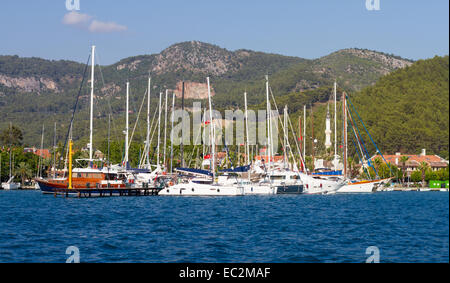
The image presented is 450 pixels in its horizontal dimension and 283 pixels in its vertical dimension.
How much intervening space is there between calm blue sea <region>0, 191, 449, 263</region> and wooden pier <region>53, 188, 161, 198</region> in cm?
1600

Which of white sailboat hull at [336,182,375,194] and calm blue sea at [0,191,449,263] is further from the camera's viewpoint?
white sailboat hull at [336,182,375,194]

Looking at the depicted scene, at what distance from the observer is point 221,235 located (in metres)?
33.6

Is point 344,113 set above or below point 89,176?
above

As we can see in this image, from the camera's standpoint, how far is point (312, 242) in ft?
102

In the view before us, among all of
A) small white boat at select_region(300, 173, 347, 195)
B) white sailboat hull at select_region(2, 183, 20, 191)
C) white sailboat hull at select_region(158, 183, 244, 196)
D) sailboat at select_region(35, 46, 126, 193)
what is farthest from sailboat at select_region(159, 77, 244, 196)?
white sailboat hull at select_region(2, 183, 20, 191)

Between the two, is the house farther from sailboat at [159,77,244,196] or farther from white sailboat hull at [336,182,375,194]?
sailboat at [159,77,244,196]

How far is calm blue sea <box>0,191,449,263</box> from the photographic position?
87.5 ft

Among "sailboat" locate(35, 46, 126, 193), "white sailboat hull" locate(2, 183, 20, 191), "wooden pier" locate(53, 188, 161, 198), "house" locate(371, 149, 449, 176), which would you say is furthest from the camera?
"house" locate(371, 149, 449, 176)

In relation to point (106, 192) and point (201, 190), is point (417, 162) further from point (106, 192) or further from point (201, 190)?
point (106, 192)

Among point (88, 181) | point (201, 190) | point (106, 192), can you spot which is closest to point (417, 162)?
point (201, 190)

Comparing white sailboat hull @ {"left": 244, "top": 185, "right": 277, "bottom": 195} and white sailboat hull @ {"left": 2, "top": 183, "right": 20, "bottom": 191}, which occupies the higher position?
white sailboat hull @ {"left": 244, "top": 185, "right": 277, "bottom": 195}
